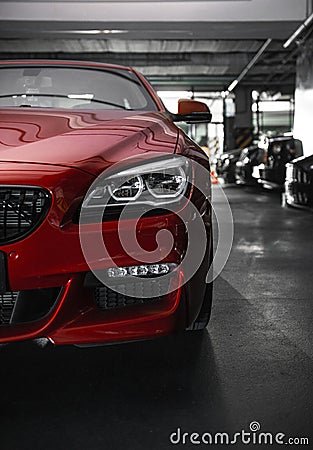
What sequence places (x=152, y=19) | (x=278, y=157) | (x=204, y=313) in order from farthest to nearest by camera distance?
(x=152, y=19) < (x=278, y=157) < (x=204, y=313)

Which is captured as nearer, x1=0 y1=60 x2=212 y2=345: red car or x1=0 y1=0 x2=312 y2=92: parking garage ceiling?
x1=0 y1=60 x2=212 y2=345: red car

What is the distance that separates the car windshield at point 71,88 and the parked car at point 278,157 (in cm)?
628

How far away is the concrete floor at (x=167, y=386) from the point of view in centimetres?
180

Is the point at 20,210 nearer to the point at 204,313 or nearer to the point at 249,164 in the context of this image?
the point at 204,313

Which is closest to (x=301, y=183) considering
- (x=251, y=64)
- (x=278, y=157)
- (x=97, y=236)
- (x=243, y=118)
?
(x=278, y=157)

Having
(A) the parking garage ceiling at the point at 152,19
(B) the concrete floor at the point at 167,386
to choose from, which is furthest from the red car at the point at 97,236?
(A) the parking garage ceiling at the point at 152,19

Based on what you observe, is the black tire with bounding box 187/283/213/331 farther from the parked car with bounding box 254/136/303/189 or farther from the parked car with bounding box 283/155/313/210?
the parked car with bounding box 254/136/303/189

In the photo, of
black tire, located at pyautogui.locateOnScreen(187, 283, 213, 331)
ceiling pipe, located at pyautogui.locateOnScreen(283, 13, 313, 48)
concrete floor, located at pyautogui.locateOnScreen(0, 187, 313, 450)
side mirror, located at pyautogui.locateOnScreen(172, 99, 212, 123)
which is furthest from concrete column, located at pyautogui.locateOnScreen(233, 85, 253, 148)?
black tire, located at pyautogui.locateOnScreen(187, 283, 213, 331)

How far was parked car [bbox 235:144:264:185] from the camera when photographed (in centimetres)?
1109

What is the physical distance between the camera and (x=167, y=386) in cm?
214

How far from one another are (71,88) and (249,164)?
8.72m

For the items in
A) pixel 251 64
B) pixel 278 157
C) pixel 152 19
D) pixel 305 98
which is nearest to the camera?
pixel 278 157

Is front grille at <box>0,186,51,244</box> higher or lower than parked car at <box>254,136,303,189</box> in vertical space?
higher

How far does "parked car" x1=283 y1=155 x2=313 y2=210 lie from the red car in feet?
14.3
